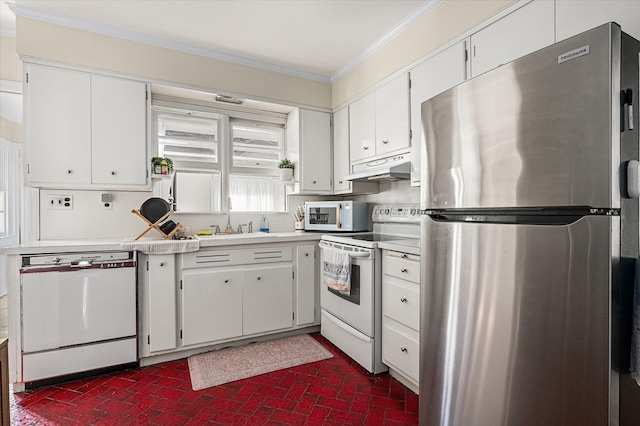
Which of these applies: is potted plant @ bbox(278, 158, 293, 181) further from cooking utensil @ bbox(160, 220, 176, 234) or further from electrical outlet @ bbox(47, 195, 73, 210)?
electrical outlet @ bbox(47, 195, 73, 210)

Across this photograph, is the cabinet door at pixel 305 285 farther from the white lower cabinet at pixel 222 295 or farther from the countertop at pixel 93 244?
the countertop at pixel 93 244

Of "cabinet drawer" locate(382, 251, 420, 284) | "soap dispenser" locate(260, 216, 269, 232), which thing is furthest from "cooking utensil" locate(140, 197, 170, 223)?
"cabinet drawer" locate(382, 251, 420, 284)

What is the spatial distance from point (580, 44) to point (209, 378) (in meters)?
2.74

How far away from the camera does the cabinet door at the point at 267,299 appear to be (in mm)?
2941

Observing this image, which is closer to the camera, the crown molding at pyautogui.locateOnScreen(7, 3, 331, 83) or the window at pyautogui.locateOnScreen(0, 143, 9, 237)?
the crown molding at pyautogui.locateOnScreen(7, 3, 331, 83)

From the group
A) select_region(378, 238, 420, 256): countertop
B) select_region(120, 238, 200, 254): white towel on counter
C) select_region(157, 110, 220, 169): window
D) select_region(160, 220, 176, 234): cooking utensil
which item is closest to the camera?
select_region(378, 238, 420, 256): countertop

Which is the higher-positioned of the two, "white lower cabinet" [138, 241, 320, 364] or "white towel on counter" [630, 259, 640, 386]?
"white towel on counter" [630, 259, 640, 386]

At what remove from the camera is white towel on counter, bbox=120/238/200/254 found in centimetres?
249

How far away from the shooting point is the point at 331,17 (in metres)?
2.55

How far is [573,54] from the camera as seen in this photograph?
104 centimetres

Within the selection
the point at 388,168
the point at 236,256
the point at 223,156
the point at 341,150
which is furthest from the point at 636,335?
the point at 223,156

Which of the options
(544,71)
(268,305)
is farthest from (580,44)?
(268,305)

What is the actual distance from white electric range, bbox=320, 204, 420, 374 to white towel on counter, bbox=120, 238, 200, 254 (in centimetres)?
113

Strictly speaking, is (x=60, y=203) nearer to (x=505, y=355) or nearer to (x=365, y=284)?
(x=365, y=284)
